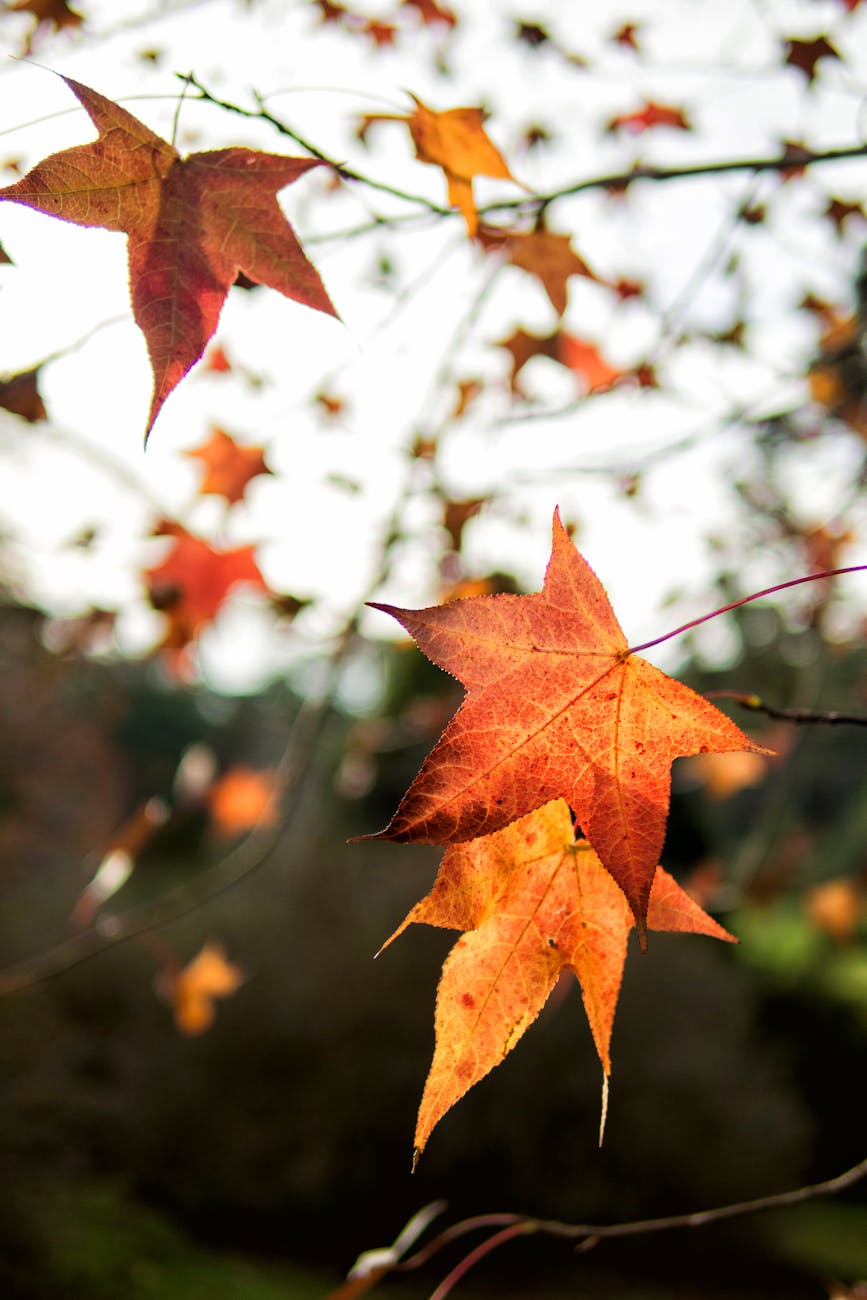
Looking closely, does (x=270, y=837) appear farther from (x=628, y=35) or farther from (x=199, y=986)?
(x=199, y=986)

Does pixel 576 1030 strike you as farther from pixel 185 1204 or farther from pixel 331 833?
pixel 331 833

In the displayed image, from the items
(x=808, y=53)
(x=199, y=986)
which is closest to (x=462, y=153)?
(x=808, y=53)

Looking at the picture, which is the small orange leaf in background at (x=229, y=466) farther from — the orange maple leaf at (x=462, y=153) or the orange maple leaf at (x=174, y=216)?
the orange maple leaf at (x=174, y=216)

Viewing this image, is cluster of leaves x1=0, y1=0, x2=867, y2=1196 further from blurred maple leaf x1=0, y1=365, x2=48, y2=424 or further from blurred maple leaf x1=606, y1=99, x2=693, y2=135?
blurred maple leaf x1=606, y1=99, x2=693, y2=135

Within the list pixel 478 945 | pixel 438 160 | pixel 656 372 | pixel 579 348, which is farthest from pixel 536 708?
pixel 579 348

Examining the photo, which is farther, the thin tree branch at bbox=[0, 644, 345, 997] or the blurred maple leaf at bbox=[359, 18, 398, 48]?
the blurred maple leaf at bbox=[359, 18, 398, 48]

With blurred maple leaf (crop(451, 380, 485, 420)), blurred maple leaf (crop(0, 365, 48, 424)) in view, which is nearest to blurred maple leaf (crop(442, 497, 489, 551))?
blurred maple leaf (crop(451, 380, 485, 420))

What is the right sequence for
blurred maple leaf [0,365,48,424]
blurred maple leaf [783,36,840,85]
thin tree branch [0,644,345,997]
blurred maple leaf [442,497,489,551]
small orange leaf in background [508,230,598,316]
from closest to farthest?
blurred maple leaf [0,365,48,424]
small orange leaf in background [508,230,598,316]
thin tree branch [0,644,345,997]
blurred maple leaf [783,36,840,85]
blurred maple leaf [442,497,489,551]
